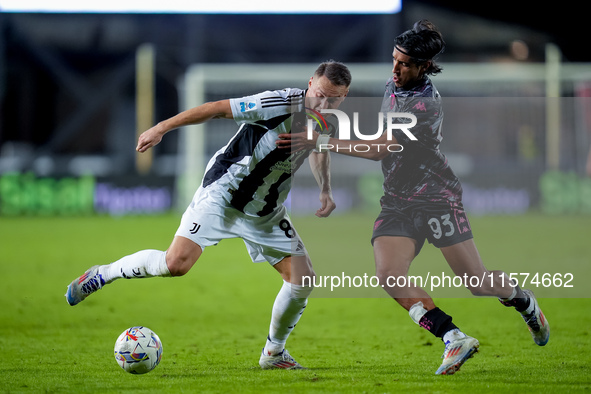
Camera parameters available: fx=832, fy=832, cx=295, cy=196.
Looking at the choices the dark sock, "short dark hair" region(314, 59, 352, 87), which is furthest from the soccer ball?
"short dark hair" region(314, 59, 352, 87)

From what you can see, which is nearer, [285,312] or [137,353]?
[137,353]

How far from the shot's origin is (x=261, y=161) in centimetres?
557

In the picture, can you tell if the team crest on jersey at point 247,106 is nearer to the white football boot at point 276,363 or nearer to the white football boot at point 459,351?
the white football boot at point 276,363

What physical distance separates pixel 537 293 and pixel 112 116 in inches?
914

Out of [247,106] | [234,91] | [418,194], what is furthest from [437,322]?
[234,91]

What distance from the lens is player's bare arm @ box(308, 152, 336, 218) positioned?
5789mm

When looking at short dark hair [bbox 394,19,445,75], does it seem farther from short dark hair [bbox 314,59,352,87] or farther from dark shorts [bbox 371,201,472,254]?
dark shorts [bbox 371,201,472,254]

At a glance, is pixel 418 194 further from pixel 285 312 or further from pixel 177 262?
pixel 177 262

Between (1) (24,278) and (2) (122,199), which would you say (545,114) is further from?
(1) (24,278)

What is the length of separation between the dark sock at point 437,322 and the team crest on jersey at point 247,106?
1.72m

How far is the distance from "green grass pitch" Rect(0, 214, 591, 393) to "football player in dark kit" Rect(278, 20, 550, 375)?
0.57 m

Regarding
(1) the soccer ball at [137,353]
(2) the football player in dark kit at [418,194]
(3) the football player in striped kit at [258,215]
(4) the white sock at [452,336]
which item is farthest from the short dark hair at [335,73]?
(1) the soccer ball at [137,353]

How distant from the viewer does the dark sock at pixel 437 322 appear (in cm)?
519

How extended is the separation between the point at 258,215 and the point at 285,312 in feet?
2.25
